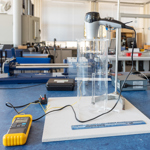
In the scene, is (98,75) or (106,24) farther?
(98,75)

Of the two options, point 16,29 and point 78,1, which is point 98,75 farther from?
point 78,1

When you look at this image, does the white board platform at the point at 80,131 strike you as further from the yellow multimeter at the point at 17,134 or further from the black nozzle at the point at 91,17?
the black nozzle at the point at 91,17

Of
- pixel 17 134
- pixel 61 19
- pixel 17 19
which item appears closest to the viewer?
pixel 17 134

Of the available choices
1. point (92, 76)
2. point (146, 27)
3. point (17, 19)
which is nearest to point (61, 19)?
point (17, 19)

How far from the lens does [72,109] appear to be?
723 millimetres

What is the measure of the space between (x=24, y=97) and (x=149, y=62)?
3.24 m

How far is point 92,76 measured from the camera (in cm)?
84

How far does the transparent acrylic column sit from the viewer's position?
73cm

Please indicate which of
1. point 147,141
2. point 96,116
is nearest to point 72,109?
point 96,116

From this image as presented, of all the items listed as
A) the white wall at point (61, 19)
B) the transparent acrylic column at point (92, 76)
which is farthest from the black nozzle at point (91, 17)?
the white wall at point (61, 19)

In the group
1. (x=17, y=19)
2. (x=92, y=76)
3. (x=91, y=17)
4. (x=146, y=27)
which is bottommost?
(x=92, y=76)

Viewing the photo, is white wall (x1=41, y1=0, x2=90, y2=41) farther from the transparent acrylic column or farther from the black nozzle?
the black nozzle

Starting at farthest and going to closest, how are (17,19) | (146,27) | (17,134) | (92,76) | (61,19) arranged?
(146,27)
(61,19)
(17,19)
(92,76)
(17,134)

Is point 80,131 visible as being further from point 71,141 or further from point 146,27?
point 146,27
